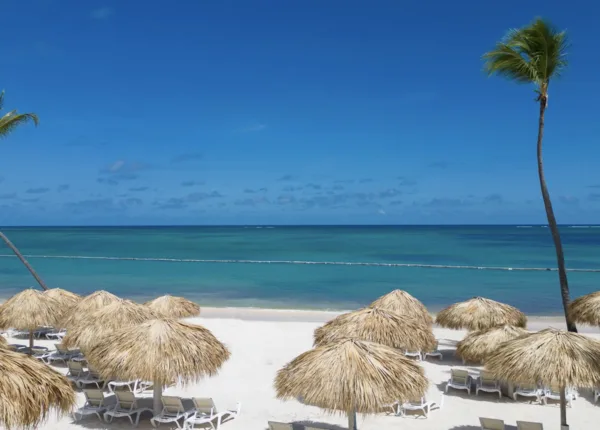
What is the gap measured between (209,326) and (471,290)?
16867 mm

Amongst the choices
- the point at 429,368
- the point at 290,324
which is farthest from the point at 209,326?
the point at 429,368

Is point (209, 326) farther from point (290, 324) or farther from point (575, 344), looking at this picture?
point (575, 344)

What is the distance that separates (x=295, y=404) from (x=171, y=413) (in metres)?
2.13

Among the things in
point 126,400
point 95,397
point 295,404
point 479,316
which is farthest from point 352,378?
point 479,316

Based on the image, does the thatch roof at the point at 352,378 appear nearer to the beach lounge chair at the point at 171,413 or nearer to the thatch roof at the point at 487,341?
the beach lounge chair at the point at 171,413

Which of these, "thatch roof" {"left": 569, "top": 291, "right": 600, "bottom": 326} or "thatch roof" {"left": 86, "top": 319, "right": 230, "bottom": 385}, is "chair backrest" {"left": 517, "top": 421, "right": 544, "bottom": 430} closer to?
"thatch roof" {"left": 569, "top": 291, "right": 600, "bottom": 326}

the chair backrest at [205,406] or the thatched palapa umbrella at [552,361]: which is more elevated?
the thatched palapa umbrella at [552,361]

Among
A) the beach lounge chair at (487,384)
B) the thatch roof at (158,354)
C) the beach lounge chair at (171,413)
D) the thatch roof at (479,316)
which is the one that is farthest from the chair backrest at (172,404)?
the thatch roof at (479,316)

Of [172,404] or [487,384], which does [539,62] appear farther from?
[172,404]

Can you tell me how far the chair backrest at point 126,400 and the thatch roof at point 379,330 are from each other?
10.3ft

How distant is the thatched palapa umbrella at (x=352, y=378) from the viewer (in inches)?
239

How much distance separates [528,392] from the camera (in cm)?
932

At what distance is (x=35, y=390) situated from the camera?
15.1 feet

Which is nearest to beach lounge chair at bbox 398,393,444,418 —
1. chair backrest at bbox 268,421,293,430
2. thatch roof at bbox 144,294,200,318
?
chair backrest at bbox 268,421,293,430
